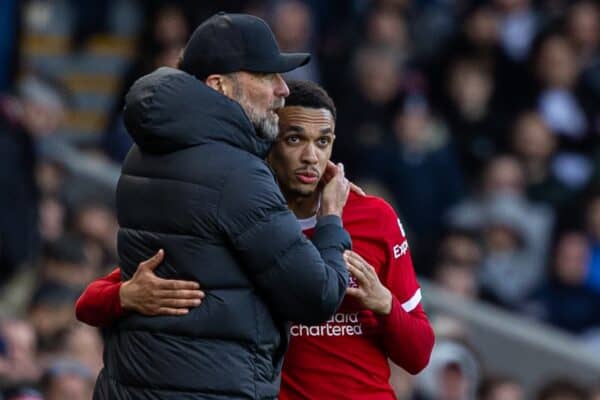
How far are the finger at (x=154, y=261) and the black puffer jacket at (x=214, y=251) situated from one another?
20mm

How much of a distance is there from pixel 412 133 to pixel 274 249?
701cm

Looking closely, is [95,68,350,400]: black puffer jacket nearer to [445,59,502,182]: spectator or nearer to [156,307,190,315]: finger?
[156,307,190,315]: finger

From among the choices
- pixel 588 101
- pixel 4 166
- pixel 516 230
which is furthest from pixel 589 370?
pixel 4 166

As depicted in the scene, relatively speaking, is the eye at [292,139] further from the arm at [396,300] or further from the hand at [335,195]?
the arm at [396,300]

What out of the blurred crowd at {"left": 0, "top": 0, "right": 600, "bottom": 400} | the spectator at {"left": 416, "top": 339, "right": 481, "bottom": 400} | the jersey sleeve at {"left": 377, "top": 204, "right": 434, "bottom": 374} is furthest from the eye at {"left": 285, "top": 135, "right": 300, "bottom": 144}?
the blurred crowd at {"left": 0, "top": 0, "right": 600, "bottom": 400}

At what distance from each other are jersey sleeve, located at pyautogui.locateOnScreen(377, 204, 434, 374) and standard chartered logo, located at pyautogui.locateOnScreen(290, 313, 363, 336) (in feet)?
0.32

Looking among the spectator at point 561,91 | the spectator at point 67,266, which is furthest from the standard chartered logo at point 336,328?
the spectator at point 561,91

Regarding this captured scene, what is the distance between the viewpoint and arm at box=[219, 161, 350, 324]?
16.3 ft

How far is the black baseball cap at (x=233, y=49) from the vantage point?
511cm

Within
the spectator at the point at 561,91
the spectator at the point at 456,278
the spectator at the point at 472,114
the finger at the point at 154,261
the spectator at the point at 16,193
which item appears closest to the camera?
the finger at the point at 154,261

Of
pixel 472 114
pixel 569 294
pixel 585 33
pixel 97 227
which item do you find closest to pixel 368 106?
pixel 472 114

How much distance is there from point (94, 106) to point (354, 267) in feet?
26.9

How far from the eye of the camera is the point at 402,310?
5.45 meters

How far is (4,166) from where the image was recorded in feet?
33.4
